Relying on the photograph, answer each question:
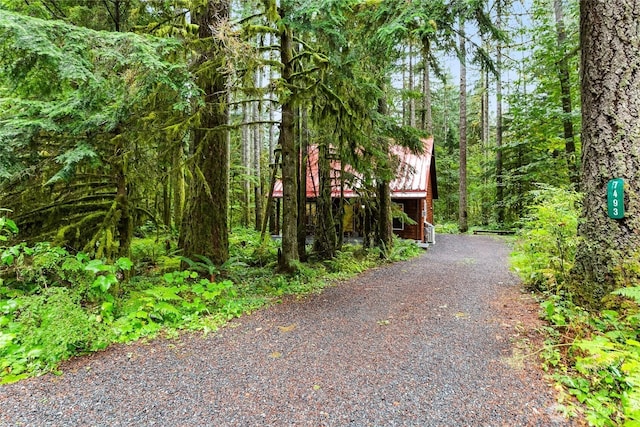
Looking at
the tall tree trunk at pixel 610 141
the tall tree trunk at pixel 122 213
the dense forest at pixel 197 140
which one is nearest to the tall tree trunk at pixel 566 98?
the dense forest at pixel 197 140

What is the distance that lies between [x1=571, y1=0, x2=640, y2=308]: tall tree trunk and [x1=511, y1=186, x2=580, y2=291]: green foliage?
Result: 0.41m

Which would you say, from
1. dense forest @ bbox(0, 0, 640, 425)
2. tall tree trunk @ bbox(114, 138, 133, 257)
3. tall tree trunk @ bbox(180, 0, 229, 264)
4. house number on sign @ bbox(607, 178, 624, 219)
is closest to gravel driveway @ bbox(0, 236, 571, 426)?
dense forest @ bbox(0, 0, 640, 425)

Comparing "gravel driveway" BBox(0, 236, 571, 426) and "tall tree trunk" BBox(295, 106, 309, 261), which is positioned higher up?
"tall tree trunk" BBox(295, 106, 309, 261)

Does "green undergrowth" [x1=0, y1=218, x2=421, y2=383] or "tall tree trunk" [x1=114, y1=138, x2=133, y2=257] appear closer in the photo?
"green undergrowth" [x1=0, y1=218, x2=421, y2=383]

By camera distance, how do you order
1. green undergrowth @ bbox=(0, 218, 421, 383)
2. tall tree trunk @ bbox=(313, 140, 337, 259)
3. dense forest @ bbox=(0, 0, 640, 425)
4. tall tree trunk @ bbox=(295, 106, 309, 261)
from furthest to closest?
tall tree trunk @ bbox=(313, 140, 337, 259) → tall tree trunk @ bbox=(295, 106, 309, 261) → dense forest @ bbox=(0, 0, 640, 425) → green undergrowth @ bbox=(0, 218, 421, 383)

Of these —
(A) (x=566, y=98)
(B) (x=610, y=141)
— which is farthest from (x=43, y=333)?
(A) (x=566, y=98)

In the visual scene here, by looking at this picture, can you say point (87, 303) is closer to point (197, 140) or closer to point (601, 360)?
point (197, 140)

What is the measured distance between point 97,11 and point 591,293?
33.5 feet

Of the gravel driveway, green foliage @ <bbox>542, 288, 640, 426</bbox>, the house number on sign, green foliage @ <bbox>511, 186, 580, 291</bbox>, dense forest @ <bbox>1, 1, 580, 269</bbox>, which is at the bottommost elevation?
the gravel driveway

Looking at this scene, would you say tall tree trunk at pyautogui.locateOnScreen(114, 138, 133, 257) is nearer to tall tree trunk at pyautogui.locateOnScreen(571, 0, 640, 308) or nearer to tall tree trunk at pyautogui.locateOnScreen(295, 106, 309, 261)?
tall tree trunk at pyautogui.locateOnScreen(295, 106, 309, 261)

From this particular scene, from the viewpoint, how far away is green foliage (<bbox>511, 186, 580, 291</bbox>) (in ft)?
15.7

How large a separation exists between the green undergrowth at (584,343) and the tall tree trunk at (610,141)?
0.33 meters

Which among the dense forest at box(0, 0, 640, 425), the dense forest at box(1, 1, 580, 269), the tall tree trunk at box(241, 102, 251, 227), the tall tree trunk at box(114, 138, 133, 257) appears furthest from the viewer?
the tall tree trunk at box(241, 102, 251, 227)

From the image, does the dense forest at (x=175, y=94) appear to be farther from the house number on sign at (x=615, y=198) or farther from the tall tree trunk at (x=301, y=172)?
the house number on sign at (x=615, y=198)
